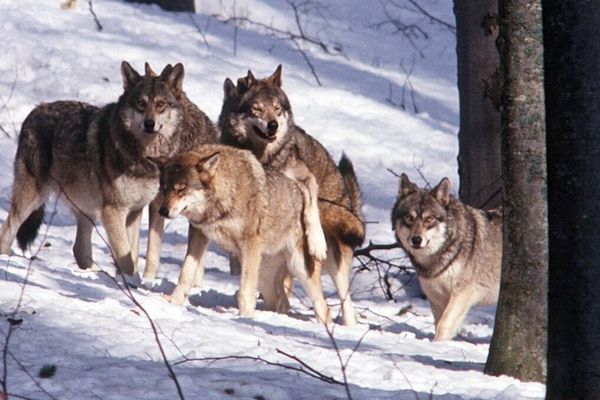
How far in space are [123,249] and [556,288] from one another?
5.89m

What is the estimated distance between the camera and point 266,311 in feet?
30.7

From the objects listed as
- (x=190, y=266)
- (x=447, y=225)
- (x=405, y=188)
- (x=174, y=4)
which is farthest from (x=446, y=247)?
(x=174, y=4)

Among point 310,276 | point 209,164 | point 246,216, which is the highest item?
point 209,164

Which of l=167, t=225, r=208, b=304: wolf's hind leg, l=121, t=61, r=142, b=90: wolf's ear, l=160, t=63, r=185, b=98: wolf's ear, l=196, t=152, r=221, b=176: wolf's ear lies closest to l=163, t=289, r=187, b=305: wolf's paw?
l=167, t=225, r=208, b=304: wolf's hind leg

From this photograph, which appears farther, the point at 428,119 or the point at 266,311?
the point at 428,119

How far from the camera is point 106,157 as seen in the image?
33.7 feet

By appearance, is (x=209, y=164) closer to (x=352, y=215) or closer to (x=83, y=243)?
(x=352, y=215)

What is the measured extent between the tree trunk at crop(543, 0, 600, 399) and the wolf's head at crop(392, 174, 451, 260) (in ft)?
14.2

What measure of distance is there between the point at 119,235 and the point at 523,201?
475 centimetres

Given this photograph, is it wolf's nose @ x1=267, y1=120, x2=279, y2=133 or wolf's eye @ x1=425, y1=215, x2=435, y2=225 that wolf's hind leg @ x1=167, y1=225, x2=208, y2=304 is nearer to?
wolf's nose @ x1=267, y1=120, x2=279, y2=133

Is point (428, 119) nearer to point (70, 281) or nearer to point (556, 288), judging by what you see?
point (70, 281)

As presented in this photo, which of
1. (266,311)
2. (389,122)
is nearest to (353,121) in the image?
(389,122)

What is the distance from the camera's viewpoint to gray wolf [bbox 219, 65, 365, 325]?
1005 cm

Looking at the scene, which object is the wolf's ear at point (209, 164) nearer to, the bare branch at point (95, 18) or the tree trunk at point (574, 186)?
the tree trunk at point (574, 186)
